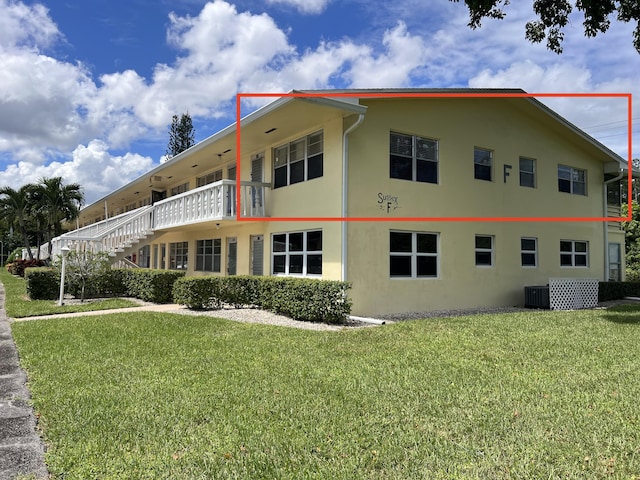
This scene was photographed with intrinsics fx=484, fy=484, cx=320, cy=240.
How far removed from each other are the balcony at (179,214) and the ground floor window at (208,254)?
5.67 feet

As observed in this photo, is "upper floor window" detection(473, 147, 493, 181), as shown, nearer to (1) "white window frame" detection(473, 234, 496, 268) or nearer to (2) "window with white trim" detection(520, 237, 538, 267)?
(1) "white window frame" detection(473, 234, 496, 268)

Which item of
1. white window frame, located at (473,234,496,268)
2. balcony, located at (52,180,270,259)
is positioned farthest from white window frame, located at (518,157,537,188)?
balcony, located at (52,180,270,259)

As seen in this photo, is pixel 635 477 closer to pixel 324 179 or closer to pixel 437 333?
pixel 437 333

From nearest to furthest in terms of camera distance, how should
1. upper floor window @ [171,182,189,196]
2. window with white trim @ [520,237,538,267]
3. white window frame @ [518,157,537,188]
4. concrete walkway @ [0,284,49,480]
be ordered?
concrete walkway @ [0,284,49,480]
window with white trim @ [520,237,538,267]
white window frame @ [518,157,537,188]
upper floor window @ [171,182,189,196]

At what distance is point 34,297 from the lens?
16.1 metres

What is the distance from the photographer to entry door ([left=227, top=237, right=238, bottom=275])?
1714cm

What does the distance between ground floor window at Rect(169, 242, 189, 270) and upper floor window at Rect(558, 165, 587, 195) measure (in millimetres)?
15264

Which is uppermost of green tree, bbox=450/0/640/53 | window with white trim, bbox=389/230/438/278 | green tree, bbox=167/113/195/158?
green tree, bbox=167/113/195/158

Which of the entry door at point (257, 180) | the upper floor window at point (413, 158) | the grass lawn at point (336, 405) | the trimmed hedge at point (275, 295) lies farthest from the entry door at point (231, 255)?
the grass lawn at point (336, 405)

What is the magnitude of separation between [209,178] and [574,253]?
1450 centimetres

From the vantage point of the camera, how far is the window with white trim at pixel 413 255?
12.9 meters

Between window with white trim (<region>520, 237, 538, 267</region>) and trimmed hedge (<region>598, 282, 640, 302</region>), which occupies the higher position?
window with white trim (<region>520, 237, 538, 267</region>)

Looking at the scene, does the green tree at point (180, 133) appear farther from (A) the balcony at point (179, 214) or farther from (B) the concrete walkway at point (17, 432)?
(B) the concrete walkway at point (17, 432)

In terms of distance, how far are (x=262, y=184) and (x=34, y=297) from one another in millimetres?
8638
